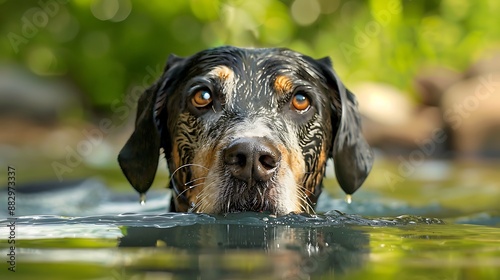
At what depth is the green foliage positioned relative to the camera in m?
16.3

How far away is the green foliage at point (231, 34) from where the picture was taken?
643 inches

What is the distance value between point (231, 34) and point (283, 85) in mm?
10643

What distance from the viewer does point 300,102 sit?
16.2 feet

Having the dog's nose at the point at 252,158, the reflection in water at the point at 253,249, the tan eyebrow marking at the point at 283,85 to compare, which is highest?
the tan eyebrow marking at the point at 283,85

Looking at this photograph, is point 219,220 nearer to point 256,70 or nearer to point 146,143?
point 256,70

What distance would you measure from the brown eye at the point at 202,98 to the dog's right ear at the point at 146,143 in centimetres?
49

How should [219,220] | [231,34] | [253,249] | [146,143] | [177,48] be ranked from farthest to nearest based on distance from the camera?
1. [177,48]
2. [231,34]
3. [146,143]
4. [219,220]
5. [253,249]

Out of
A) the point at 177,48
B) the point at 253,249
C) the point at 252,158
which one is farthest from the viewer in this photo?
the point at 177,48

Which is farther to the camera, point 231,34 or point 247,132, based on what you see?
point 231,34

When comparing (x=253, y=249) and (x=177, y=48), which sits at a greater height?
(x=177, y=48)

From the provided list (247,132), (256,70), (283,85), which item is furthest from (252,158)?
(256,70)

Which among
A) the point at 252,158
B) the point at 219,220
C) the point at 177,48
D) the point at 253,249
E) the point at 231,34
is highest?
the point at 177,48

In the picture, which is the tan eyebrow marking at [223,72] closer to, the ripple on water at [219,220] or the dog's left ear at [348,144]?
the dog's left ear at [348,144]

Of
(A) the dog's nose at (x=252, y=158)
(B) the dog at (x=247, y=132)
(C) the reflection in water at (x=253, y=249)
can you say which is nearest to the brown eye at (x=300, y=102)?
(B) the dog at (x=247, y=132)
